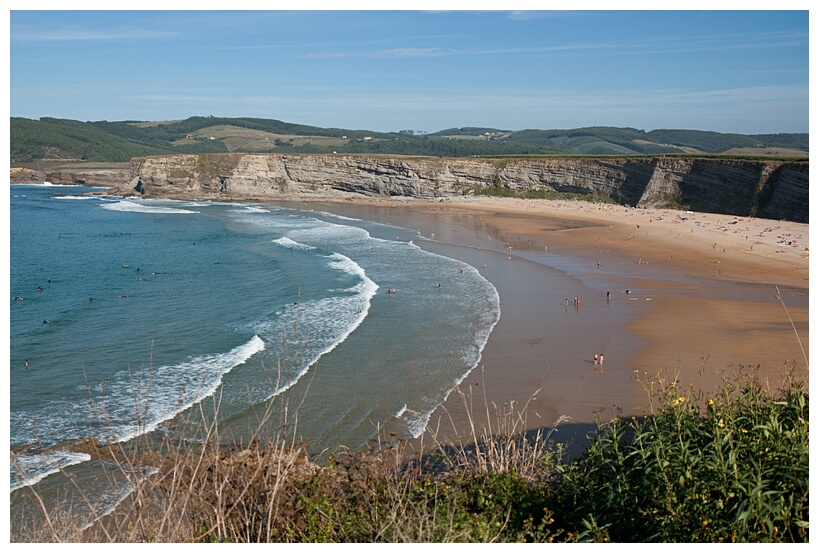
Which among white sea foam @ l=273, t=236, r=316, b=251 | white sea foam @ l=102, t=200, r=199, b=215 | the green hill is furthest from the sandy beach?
the green hill

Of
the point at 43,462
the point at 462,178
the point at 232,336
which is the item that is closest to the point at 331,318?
the point at 232,336

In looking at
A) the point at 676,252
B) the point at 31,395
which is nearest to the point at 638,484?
the point at 31,395

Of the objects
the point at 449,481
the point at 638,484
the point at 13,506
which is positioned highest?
the point at 638,484

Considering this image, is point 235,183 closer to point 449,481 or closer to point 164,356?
point 164,356

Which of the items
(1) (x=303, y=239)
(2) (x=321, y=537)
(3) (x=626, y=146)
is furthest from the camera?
(3) (x=626, y=146)

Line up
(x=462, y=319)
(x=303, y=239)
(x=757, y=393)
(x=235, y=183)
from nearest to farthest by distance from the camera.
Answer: (x=757, y=393) → (x=462, y=319) → (x=303, y=239) → (x=235, y=183)

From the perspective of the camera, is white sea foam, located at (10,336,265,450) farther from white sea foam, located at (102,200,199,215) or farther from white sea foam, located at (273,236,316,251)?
white sea foam, located at (102,200,199,215)

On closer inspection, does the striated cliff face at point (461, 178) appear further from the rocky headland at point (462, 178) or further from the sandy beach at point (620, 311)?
the sandy beach at point (620, 311)

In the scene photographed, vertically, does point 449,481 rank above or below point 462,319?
above
